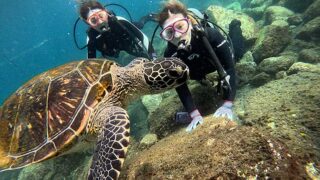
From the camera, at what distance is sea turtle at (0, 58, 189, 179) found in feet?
11.1

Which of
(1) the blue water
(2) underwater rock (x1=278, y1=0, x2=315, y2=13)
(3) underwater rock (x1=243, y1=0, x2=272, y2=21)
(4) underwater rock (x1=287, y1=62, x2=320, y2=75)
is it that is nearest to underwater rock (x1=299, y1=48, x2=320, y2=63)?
(4) underwater rock (x1=287, y1=62, x2=320, y2=75)

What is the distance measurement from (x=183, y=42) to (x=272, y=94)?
1534mm

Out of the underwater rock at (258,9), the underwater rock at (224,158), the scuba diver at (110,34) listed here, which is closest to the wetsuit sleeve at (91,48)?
the scuba diver at (110,34)

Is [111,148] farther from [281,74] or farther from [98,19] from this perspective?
[98,19]

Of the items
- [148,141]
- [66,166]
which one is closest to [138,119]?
[66,166]

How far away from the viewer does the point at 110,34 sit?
22.3 ft

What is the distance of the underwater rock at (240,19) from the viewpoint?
22.9 feet

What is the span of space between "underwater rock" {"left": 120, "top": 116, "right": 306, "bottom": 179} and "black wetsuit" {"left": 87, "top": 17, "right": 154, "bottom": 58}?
177 inches

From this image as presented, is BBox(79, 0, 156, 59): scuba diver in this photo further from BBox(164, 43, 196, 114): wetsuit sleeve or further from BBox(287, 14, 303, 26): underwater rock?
BBox(287, 14, 303, 26): underwater rock

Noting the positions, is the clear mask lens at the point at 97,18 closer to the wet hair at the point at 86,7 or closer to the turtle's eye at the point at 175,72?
the wet hair at the point at 86,7

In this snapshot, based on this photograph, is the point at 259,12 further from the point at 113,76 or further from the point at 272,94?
the point at 113,76

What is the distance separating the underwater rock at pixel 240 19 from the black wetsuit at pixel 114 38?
2832 millimetres

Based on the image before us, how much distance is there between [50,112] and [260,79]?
347 cm

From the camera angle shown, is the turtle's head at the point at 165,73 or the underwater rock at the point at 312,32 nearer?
the turtle's head at the point at 165,73
